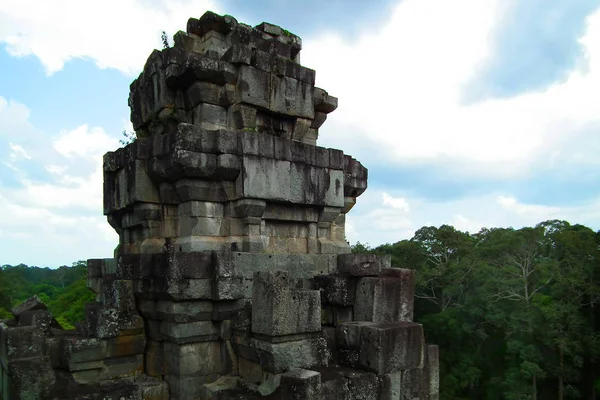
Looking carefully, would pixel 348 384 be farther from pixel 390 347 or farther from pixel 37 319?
pixel 37 319

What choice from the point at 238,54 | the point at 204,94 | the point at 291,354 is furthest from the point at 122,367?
the point at 238,54

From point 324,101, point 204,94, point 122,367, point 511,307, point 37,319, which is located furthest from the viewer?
point 511,307

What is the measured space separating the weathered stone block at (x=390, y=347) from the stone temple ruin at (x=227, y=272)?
1cm

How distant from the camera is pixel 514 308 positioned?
22469mm

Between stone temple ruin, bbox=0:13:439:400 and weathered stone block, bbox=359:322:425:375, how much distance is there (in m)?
0.01

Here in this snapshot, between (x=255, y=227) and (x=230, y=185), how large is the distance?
575mm

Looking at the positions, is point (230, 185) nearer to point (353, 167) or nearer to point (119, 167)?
point (119, 167)

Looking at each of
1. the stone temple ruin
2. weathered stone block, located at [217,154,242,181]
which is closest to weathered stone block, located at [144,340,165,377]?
the stone temple ruin

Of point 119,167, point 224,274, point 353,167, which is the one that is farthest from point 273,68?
point 224,274

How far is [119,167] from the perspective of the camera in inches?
231

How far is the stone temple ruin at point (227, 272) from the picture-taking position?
4328 mm

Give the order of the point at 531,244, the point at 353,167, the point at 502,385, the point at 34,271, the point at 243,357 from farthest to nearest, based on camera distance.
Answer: the point at 34,271
the point at 531,244
the point at 502,385
the point at 353,167
the point at 243,357

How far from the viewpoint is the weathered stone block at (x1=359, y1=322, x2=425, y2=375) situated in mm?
4449

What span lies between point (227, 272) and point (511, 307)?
71.3 feet
